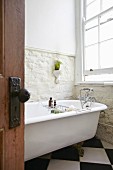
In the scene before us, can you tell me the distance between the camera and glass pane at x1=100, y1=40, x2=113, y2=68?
2303 mm

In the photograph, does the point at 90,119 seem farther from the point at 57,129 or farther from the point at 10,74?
the point at 10,74

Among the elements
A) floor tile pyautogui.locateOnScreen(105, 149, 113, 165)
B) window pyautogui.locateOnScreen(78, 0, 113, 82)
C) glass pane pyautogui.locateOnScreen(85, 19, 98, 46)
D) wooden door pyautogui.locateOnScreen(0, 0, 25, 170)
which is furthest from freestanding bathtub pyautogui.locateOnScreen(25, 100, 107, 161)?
glass pane pyautogui.locateOnScreen(85, 19, 98, 46)

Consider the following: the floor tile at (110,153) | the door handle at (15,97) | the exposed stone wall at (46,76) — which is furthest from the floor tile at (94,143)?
the door handle at (15,97)

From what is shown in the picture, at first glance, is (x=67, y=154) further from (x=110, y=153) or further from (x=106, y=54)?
(x=106, y=54)

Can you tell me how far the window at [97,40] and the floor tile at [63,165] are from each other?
1.30m

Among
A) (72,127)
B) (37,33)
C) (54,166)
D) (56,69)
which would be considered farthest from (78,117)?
(37,33)

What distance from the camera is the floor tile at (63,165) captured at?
4.99 feet

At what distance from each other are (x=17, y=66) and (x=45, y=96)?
2013mm

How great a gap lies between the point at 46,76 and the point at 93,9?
1.50 m


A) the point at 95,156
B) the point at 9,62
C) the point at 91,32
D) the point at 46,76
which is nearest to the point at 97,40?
the point at 91,32

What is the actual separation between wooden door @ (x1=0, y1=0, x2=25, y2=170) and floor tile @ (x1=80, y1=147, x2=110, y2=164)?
53.5 inches

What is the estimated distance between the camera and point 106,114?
2227mm

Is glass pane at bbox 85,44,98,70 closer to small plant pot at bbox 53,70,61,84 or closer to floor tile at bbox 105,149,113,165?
small plant pot at bbox 53,70,61,84

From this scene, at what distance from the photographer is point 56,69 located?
2.60 metres
